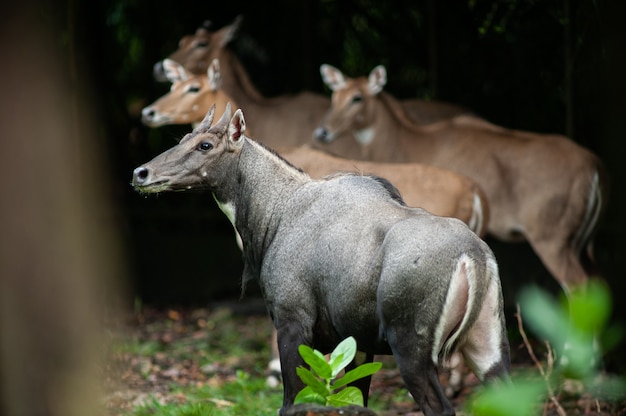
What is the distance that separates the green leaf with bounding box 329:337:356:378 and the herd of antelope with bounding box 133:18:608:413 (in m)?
2.74

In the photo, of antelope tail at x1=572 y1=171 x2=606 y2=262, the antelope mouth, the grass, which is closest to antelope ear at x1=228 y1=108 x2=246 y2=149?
the antelope mouth

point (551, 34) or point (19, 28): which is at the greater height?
point (19, 28)

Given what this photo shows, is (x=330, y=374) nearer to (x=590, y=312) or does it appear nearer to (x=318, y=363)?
(x=318, y=363)

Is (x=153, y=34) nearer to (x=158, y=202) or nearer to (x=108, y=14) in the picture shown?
(x=108, y=14)

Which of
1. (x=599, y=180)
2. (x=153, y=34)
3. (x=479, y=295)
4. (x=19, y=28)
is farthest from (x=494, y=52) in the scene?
(x=19, y=28)

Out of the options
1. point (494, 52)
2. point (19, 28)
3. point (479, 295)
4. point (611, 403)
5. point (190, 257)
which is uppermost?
point (19, 28)

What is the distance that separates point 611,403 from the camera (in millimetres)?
5930

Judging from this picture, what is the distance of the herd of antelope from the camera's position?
7172 millimetres

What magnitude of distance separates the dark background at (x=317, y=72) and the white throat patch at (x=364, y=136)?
1.44m

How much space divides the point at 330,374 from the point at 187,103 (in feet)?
16.8

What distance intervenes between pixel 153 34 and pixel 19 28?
32.6 feet

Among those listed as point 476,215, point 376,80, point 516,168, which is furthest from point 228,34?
point 476,215

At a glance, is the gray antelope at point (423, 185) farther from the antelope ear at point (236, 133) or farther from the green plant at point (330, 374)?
the green plant at point (330, 374)

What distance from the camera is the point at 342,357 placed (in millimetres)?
3834
